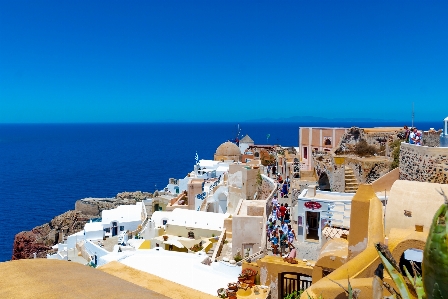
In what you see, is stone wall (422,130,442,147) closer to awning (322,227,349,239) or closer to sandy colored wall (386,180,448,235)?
awning (322,227,349,239)

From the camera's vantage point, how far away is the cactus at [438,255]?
3.41m

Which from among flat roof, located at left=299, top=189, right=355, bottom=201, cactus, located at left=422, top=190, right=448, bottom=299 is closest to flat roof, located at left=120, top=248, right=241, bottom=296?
flat roof, located at left=299, top=189, right=355, bottom=201

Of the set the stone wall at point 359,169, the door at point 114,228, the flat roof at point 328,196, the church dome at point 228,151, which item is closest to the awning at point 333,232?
the flat roof at point 328,196

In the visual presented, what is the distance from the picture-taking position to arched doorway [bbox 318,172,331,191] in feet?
64.2

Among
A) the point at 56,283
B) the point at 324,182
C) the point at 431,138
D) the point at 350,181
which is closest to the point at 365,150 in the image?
the point at 324,182

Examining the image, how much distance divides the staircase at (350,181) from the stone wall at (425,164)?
2.79 metres

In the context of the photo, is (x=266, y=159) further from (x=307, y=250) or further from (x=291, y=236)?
(x=307, y=250)

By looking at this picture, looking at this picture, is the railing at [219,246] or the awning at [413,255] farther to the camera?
the railing at [219,246]

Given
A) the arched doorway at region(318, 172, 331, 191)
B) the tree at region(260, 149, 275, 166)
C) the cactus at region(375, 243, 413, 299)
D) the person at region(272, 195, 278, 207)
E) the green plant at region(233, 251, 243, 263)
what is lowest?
the green plant at region(233, 251, 243, 263)

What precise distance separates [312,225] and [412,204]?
14.5 ft

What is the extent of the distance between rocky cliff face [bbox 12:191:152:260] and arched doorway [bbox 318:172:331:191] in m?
24.2

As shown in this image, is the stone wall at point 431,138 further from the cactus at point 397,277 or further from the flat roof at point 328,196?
the cactus at point 397,277

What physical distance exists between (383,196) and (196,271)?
7398 mm

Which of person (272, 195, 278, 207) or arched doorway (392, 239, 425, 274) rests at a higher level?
arched doorway (392, 239, 425, 274)
